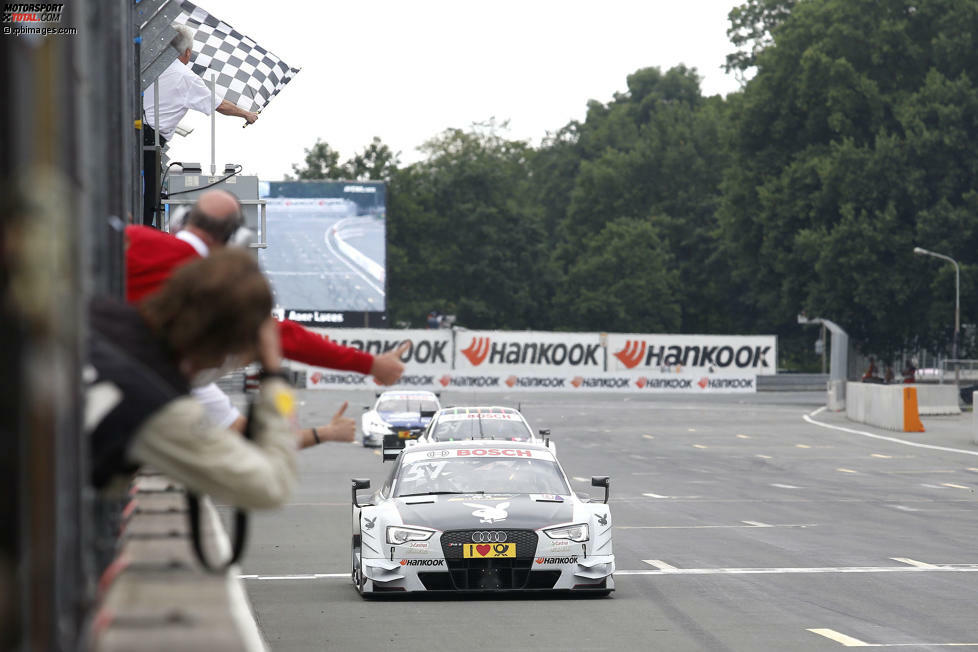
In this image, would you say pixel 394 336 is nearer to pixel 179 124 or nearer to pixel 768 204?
pixel 768 204

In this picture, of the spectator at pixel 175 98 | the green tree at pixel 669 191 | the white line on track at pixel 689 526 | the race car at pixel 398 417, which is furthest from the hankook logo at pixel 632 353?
the green tree at pixel 669 191

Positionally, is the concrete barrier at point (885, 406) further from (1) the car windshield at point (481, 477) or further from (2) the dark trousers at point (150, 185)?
(1) the car windshield at point (481, 477)

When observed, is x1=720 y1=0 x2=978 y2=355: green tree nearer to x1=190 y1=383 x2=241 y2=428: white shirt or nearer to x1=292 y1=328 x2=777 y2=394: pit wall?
x1=292 y1=328 x2=777 y2=394: pit wall

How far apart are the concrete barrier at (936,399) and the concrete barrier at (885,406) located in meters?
2.32

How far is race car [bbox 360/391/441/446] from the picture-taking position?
35.3 m

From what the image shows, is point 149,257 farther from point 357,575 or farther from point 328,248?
point 328,248

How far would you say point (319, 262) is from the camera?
6253 centimetres

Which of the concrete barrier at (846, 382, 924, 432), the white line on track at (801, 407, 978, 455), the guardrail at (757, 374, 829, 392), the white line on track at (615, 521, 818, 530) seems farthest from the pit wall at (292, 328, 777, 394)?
the white line on track at (615, 521, 818, 530)

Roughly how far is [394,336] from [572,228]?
180 ft

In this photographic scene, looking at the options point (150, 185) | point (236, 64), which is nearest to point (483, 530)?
point (150, 185)

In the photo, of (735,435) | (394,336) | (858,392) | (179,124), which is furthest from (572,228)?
(179,124)

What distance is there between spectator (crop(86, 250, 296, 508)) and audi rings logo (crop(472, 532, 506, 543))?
29.1 feet

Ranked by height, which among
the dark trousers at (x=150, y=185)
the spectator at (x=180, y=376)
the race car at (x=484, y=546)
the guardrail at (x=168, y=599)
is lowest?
the race car at (x=484, y=546)

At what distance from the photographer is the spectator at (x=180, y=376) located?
301 cm
